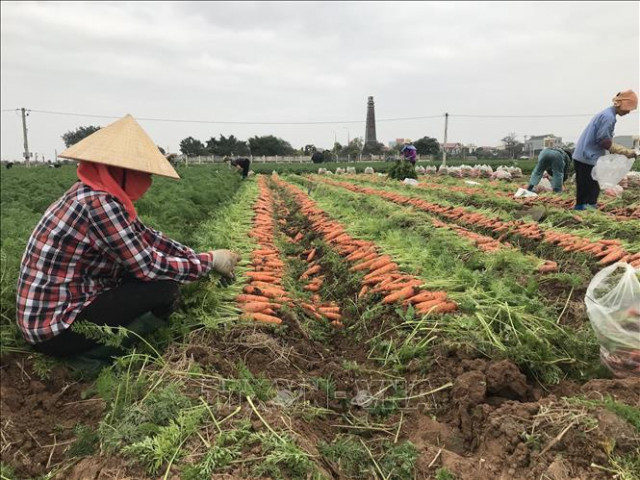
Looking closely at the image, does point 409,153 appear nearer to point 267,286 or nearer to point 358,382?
point 267,286

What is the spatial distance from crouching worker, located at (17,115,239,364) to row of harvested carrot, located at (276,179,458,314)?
1926 millimetres

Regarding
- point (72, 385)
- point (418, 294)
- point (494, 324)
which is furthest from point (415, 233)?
point (72, 385)

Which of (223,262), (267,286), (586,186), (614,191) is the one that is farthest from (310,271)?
(614,191)

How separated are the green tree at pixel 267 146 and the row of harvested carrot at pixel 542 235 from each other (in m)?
68.1

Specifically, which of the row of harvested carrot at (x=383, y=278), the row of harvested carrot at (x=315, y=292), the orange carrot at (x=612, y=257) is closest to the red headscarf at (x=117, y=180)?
the row of harvested carrot at (x=315, y=292)

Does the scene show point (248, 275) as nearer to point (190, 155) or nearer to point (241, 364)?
point (241, 364)

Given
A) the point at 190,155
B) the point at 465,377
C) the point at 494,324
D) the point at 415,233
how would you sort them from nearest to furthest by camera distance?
the point at 465,377 → the point at 494,324 → the point at 415,233 → the point at 190,155

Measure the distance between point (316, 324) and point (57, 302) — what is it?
6.63 feet

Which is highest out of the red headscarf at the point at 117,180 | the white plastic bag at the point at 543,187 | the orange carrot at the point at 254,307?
the red headscarf at the point at 117,180

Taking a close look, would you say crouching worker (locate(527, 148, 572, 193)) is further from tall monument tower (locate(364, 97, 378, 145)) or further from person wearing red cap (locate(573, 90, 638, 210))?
tall monument tower (locate(364, 97, 378, 145))

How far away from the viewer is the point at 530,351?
112 inches

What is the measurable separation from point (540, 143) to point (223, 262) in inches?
3175

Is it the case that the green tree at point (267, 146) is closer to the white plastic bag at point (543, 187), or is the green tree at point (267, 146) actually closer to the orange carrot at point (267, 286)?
the white plastic bag at point (543, 187)

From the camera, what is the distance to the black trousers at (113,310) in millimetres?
2930
